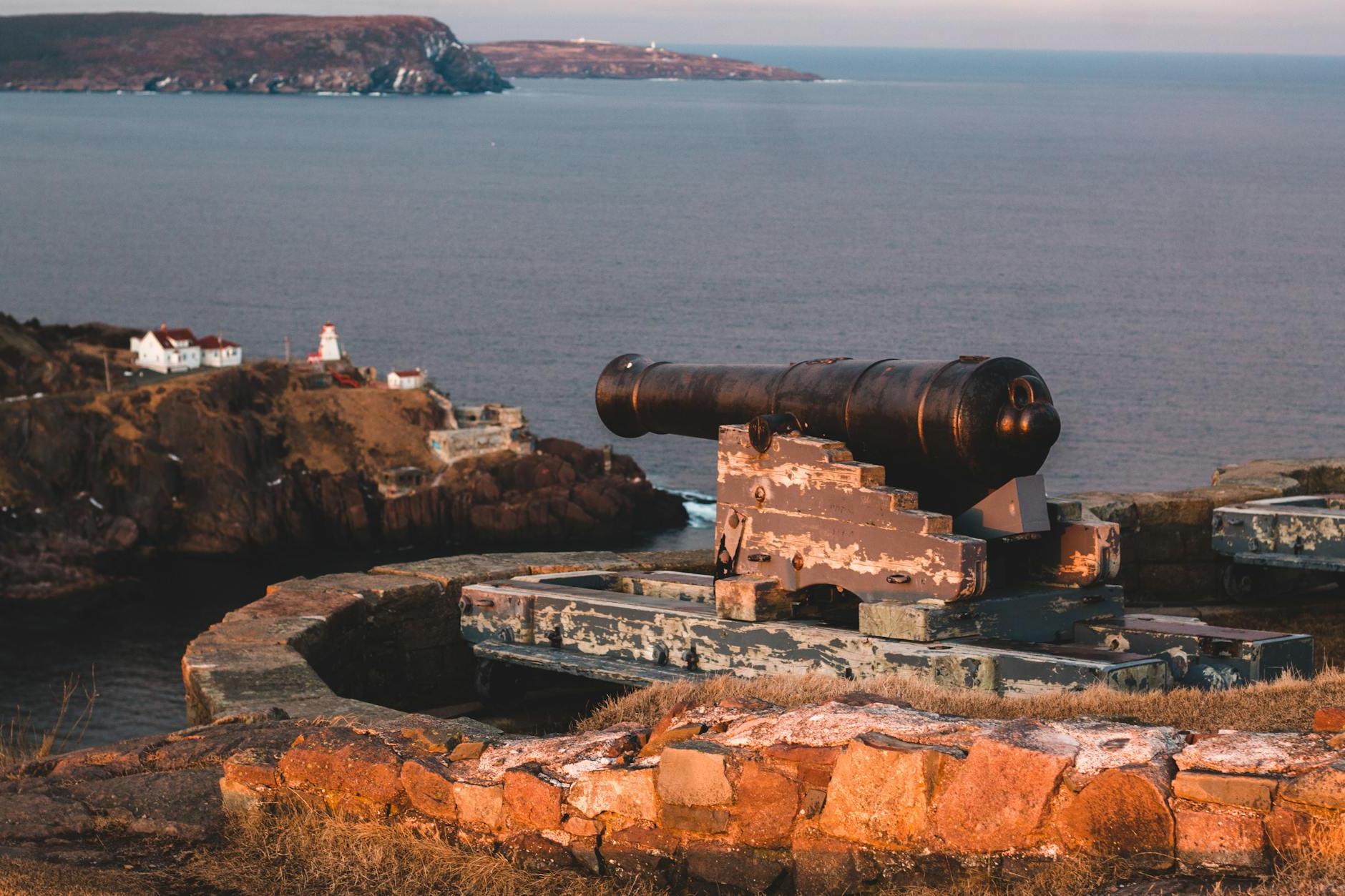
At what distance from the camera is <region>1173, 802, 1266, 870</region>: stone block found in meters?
4.02

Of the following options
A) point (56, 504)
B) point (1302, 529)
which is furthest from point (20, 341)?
point (1302, 529)

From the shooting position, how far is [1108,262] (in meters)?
A: 77.6

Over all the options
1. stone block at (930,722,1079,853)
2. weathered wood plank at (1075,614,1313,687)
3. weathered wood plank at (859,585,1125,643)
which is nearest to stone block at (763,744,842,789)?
stone block at (930,722,1079,853)

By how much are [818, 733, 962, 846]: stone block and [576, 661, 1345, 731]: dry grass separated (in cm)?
85

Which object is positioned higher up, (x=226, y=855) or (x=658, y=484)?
(x=226, y=855)

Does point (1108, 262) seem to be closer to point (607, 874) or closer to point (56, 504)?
point (56, 504)

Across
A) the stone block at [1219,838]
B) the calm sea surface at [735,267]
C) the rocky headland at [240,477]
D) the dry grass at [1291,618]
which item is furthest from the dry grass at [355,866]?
the rocky headland at [240,477]

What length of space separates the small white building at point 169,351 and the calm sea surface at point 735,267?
4.93m

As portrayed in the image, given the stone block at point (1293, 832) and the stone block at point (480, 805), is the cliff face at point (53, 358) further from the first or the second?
the stone block at point (1293, 832)

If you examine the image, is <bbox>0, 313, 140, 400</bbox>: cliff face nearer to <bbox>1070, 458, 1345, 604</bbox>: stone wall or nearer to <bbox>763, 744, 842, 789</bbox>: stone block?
<bbox>1070, 458, 1345, 604</bbox>: stone wall

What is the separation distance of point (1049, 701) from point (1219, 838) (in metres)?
A: 1.82

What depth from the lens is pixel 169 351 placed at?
6309cm

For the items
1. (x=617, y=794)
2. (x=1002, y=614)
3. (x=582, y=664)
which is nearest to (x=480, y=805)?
(x=617, y=794)

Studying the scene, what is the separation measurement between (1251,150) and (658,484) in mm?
97413
